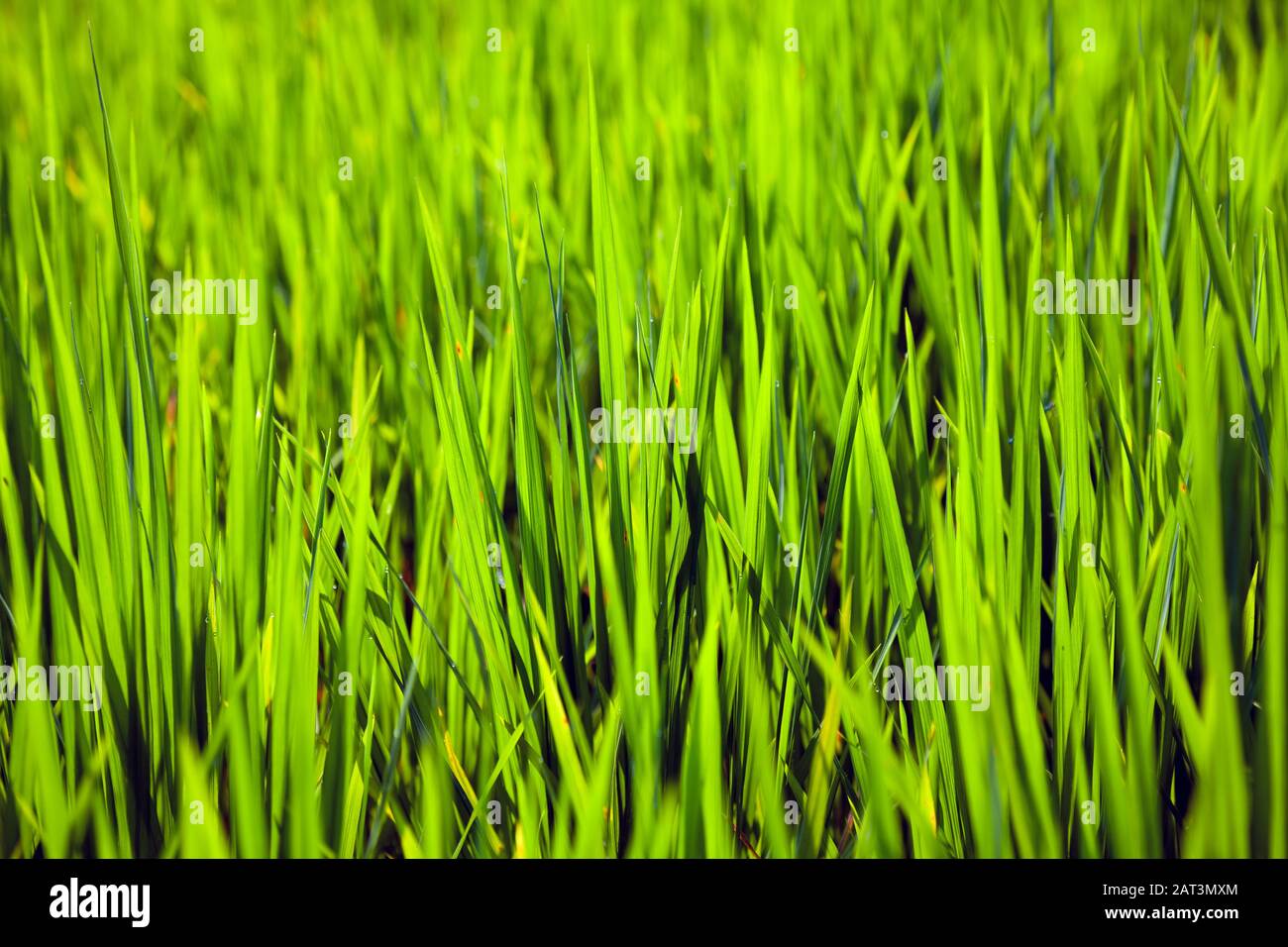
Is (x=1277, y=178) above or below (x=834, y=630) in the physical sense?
above

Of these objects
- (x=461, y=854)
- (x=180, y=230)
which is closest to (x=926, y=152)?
(x=461, y=854)

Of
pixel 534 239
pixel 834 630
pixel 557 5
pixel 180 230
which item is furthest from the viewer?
pixel 557 5

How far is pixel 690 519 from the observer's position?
0.62 meters

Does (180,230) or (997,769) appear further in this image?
(180,230)

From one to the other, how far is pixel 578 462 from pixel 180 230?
2.55 feet

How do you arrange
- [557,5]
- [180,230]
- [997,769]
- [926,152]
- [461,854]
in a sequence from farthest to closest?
[557,5]
[180,230]
[926,152]
[461,854]
[997,769]

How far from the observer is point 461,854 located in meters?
0.58

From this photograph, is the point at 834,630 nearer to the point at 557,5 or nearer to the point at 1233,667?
the point at 1233,667

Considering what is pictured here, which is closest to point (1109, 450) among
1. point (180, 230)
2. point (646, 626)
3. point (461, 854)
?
point (646, 626)

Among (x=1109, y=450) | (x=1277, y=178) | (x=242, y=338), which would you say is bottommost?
(x=1109, y=450)

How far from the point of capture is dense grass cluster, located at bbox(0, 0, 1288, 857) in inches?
19.2

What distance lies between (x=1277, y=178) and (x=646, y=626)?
87 cm

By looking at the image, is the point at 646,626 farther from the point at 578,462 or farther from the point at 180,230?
the point at 180,230

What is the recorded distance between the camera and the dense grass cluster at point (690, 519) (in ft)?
1.60
